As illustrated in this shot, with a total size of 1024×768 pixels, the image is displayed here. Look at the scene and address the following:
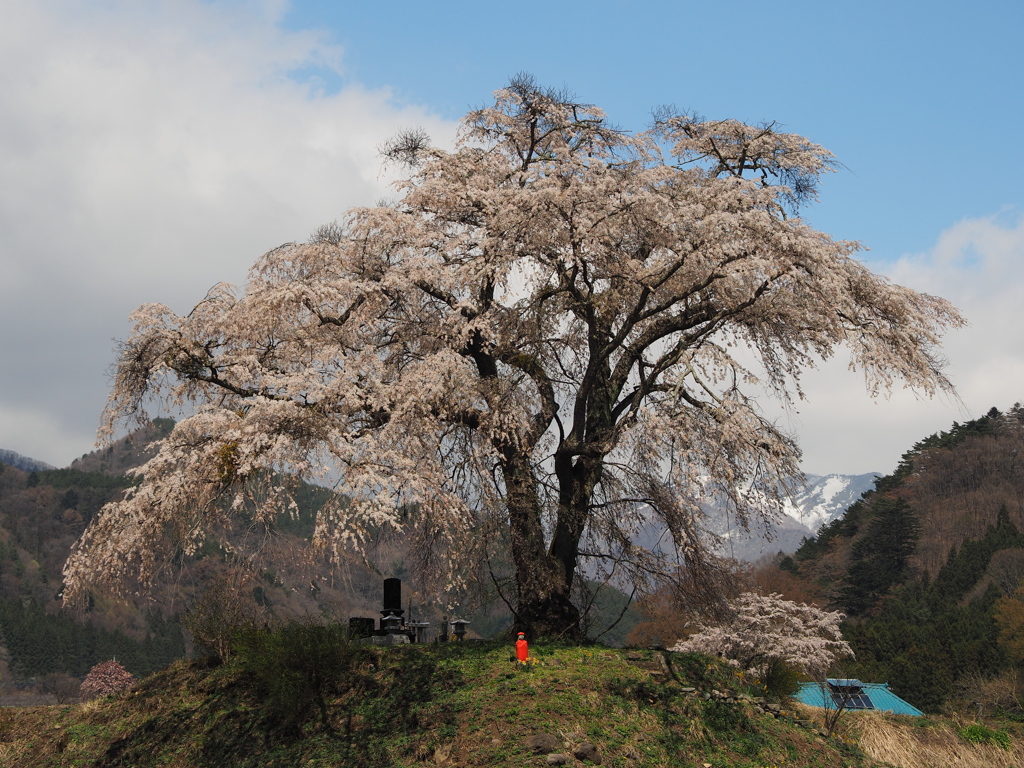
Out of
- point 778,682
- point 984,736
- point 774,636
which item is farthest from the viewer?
point 774,636

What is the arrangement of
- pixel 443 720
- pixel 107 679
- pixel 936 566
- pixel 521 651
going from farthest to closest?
pixel 936 566, pixel 107 679, pixel 521 651, pixel 443 720

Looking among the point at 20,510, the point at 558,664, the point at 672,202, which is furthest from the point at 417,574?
the point at 20,510

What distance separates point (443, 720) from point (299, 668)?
2.11 metres

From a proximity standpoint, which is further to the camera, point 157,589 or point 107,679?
point 107,679

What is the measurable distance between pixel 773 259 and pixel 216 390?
9.34m

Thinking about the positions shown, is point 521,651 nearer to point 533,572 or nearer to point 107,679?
point 533,572

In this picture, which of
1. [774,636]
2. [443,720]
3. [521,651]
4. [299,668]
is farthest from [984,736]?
[299,668]

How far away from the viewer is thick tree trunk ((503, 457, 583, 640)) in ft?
43.0

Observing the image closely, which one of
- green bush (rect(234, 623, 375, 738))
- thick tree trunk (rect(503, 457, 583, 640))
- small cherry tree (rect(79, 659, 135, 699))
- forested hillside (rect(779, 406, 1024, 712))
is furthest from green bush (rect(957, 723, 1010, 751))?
small cherry tree (rect(79, 659, 135, 699))

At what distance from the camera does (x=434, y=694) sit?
10945 mm

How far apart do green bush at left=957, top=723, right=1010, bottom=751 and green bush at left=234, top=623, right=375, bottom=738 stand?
1075cm

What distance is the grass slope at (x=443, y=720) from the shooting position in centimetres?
1003

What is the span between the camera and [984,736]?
15.0 metres

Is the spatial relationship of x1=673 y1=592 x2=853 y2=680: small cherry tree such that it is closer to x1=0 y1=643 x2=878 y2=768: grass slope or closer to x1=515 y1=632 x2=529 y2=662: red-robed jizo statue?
x1=0 y1=643 x2=878 y2=768: grass slope
